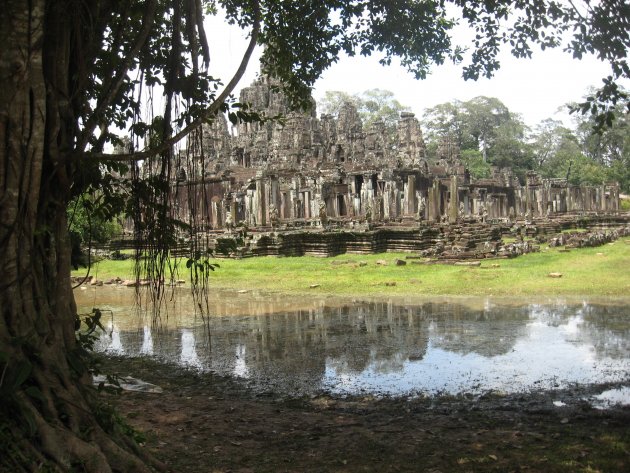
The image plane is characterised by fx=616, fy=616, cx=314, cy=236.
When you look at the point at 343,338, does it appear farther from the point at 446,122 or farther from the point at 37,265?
the point at 446,122

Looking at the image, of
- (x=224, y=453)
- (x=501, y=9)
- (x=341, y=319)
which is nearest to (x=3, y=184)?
(x=224, y=453)

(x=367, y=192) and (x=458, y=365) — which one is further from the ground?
(x=367, y=192)

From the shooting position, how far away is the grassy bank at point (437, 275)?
1411 centimetres

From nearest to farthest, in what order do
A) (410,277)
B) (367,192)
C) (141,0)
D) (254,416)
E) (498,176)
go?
(254,416) < (141,0) < (410,277) < (367,192) < (498,176)

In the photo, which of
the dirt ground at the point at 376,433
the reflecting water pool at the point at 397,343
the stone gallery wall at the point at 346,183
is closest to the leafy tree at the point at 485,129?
the stone gallery wall at the point at 346,183

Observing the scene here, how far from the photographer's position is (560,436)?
4652mm

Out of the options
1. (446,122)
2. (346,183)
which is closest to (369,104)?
(446,122)

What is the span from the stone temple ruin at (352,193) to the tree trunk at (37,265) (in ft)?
32.0

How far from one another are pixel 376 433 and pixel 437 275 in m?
11.7

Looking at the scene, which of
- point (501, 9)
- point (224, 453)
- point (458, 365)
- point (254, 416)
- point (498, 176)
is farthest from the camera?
point (498, 176)

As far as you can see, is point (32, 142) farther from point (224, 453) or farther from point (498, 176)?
point (498, 176)

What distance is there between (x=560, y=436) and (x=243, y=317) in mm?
7823

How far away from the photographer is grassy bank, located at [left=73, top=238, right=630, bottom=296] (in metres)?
14.1

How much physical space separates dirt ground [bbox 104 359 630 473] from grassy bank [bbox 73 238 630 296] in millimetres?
7944
